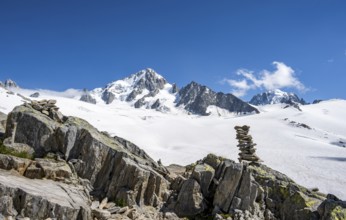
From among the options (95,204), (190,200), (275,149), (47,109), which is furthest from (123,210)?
(275,149)

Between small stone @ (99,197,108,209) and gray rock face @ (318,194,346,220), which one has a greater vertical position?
gray rock face @ (318,194,346,220)

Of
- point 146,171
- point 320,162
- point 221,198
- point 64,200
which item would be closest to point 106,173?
point 146,171

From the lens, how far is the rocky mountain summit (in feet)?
80.2

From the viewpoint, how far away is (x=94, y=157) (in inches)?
1071

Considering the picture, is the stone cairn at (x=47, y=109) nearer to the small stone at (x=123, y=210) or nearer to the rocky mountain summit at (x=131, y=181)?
the rocky mountain summit at (x=131, y=181)

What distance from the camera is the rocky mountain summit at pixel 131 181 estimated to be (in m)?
24.5

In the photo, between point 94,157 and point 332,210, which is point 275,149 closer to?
point 332,210

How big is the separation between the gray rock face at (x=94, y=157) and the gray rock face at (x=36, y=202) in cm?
450

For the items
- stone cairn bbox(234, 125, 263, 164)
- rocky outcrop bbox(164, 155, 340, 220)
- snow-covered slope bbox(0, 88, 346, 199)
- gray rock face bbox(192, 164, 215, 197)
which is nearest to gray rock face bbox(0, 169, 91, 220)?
rocky outcrop bbox(164, 155, 340, 220)

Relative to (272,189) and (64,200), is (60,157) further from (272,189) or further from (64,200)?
(272,189)

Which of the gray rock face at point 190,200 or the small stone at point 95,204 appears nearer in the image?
the small stone at point 95,204

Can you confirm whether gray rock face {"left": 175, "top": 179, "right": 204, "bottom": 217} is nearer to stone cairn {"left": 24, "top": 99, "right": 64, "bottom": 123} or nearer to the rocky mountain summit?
the rocky mountain summit

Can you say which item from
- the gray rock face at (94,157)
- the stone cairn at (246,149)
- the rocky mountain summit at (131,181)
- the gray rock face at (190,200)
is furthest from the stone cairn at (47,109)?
the stone cairn at (246,149)

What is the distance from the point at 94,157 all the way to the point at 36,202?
804 cm
